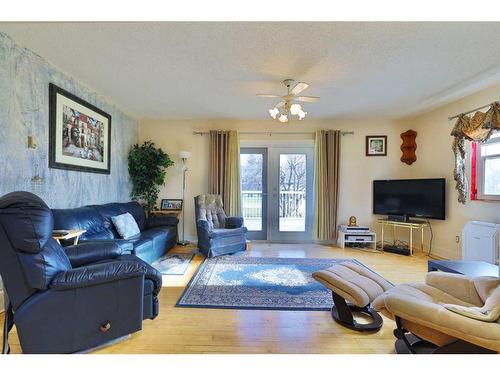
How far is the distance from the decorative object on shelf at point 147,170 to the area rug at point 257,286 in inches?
73.5

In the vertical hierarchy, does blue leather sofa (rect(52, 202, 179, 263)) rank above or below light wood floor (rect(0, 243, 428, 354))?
above

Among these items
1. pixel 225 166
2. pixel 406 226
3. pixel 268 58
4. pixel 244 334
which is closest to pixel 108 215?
pixel 225 166

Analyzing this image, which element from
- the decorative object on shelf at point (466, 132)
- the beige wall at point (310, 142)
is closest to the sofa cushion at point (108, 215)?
the beige wall at point (310, 142)

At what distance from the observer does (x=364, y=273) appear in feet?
6.72

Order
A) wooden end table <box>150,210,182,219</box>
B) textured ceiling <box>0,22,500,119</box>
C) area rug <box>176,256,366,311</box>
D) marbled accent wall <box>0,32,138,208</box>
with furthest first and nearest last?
wooden end table <box>150,210,182,219</box> < area rug <box>176,256,366,311</box> < marbled accent wall <box>0,32,138,208</box> < textured ceiling <box>0,22,500,119</box>

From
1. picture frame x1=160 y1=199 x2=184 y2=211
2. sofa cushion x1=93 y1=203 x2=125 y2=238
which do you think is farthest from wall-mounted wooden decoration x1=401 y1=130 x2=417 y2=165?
sofa cushion x1=93 y1=203 x2=125 y2=238

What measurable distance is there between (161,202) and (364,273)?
12.7ft

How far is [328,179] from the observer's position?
180 inches

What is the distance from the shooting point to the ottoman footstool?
1750mm

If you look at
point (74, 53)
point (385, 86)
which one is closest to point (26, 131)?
point (74, 53)

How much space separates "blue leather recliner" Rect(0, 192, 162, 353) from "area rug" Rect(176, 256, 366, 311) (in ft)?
2.52

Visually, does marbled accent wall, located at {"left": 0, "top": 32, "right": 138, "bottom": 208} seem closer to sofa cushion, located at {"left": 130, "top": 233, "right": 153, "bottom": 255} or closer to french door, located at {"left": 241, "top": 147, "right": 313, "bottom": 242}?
sofa cushion, located at {"left": 130, "top": 233, "right": 153, "bottom": 255}

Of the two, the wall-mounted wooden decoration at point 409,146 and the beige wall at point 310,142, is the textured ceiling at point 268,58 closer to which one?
the wall-mounted wooden decoration at point 409,146

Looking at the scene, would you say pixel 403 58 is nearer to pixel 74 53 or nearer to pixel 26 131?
pixel 74 53
